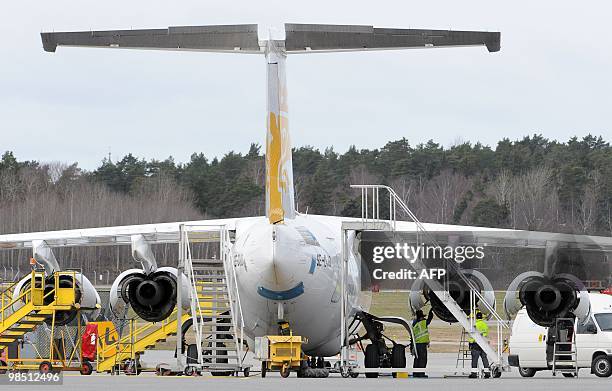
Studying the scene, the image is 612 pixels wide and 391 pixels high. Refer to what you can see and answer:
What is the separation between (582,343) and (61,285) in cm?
1057

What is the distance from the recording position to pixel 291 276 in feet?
73.1

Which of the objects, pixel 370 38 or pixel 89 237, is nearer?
pixel 370 38

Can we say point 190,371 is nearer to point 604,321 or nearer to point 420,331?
point 420,331

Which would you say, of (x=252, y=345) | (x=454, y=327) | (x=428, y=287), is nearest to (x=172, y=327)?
(x=252, y=345)

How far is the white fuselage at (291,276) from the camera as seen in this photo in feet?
72.4

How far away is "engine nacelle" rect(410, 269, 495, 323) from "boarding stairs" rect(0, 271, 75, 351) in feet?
22.8

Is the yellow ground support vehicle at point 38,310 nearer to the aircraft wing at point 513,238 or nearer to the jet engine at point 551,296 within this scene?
the aircraft wing at point 513,238

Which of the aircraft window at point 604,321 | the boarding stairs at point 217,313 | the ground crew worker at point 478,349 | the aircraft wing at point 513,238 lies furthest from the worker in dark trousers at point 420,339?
the boarding stairs at point 217,313

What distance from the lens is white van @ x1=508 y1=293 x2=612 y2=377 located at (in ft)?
86.1

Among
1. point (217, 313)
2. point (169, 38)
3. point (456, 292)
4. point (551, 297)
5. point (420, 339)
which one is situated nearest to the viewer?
point (169, 38)

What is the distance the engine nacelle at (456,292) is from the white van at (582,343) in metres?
1.95

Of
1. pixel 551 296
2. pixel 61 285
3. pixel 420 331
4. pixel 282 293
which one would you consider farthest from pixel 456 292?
pixel 61 285

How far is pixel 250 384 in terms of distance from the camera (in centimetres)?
1870

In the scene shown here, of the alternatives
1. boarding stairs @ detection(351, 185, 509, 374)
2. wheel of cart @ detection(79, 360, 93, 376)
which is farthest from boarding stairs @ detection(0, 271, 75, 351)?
boarding stairs @ detection(351, 185, 509, 374)
